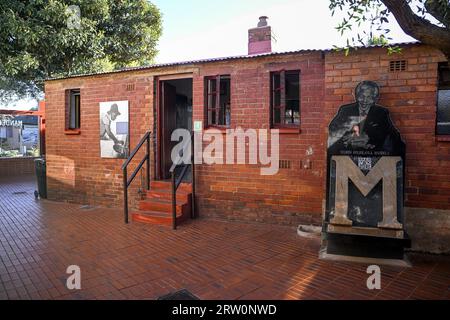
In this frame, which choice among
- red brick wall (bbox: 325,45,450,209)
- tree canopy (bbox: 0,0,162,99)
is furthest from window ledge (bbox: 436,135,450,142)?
tree canopy (bbox: 0,0,162,99)

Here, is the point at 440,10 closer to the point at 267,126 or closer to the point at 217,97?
the point at 267,126

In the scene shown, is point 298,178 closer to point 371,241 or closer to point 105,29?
point 371,241

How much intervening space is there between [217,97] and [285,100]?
4.39 ft

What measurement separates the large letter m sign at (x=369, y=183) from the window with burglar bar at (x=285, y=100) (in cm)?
157

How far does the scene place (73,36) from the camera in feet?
32.7

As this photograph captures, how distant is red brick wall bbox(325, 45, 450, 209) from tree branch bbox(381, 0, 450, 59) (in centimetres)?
121

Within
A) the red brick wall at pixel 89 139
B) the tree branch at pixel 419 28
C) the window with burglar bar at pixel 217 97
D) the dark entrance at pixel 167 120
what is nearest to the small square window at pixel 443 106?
the tree branch at pixel 419 28

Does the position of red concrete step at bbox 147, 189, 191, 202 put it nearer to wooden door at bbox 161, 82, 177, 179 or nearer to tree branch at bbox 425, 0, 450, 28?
wooden door at bbox 161, 82, 177, 179

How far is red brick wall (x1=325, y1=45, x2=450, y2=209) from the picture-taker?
4.25 meters

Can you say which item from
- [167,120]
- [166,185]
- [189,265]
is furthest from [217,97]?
[189,265]
